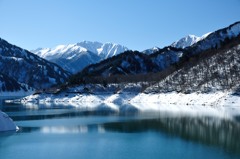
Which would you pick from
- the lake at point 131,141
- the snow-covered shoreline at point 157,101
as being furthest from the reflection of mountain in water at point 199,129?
the snow-covered shoreline at point 157,101

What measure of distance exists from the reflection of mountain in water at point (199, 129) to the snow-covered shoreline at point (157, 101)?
19.2 metres

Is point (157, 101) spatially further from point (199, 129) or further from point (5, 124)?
point (5, 124)

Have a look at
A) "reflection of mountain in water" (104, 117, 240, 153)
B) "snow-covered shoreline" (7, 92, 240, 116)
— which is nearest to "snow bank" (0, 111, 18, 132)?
"reflection of mountain in water" (104, 117, 240, 153)

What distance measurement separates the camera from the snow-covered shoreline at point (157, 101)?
93.2 m

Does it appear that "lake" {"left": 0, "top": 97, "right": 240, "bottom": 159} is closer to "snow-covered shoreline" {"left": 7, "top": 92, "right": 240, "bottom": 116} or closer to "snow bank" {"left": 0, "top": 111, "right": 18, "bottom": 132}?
"snow bank" {"left": 0, "top": 111, "right": 18, "bottom": 132}

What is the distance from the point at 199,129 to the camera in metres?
52.7

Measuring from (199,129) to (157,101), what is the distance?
3134 inches

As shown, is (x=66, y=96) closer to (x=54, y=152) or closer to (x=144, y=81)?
(x=144, y=81)

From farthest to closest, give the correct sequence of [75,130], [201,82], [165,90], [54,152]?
[165,90] → [201,82] → [75,130] → [54,152]

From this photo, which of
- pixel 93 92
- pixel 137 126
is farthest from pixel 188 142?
pixel 93 92

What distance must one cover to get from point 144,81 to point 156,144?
122993 mm

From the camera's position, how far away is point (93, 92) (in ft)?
522

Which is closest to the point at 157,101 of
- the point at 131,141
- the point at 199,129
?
the point at 199,129

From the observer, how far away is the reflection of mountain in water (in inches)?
1629
